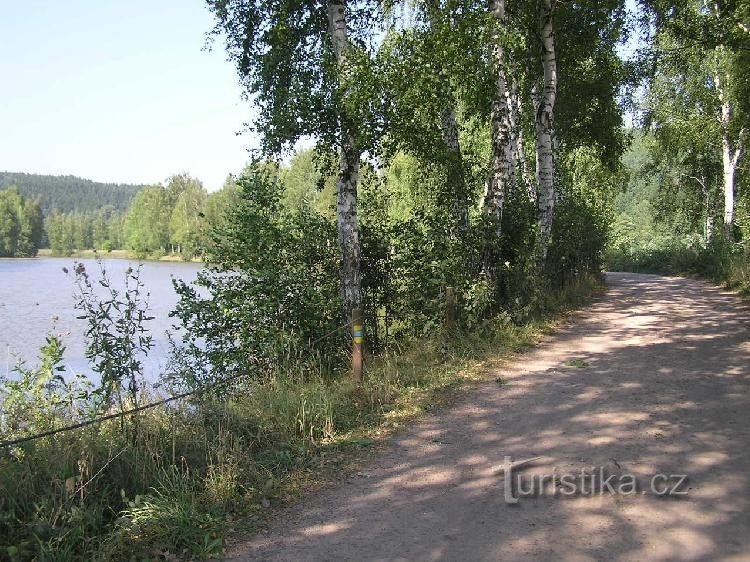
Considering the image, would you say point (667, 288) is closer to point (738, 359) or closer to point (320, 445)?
point (738, 359)

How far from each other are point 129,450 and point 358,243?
537 centimetres

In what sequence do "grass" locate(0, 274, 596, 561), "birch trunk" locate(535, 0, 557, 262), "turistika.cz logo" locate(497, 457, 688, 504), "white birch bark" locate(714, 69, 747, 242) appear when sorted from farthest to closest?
"white birch bark" locate(714, 69, 747, 242), "birch trunk" locate(535, 0, 557, 262), "turistika.cz logo" locate(497, 457, 688, 504), "grass" locate(0, 274, 596, 561)

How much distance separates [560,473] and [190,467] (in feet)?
10.1

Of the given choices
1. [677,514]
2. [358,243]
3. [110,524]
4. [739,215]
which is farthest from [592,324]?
[739,215]

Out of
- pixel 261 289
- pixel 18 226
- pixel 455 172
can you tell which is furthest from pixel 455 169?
pixel 18 226

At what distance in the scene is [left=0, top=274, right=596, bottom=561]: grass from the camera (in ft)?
12.8

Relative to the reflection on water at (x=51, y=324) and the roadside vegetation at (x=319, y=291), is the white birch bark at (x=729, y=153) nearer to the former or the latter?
the roadside vegetation at (x=319, y=291)

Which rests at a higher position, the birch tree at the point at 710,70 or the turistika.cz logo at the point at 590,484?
the birch tree at the point at 710,70

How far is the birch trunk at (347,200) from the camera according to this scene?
8898 mm

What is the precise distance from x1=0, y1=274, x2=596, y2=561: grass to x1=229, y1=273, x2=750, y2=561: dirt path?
367 millimetres

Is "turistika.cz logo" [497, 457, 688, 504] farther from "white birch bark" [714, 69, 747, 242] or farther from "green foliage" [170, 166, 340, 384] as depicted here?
"white birch bark" [714, 69, 747, 242]

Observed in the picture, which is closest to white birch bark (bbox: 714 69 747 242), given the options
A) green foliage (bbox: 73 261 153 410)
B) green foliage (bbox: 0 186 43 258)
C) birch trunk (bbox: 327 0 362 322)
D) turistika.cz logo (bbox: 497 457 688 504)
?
birch trunk (bbox: 327 0 362 322)

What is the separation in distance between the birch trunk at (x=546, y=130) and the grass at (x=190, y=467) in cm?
759

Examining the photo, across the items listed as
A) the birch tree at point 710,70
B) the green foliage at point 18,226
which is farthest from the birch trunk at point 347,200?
A: the green foliage at point 18,226
